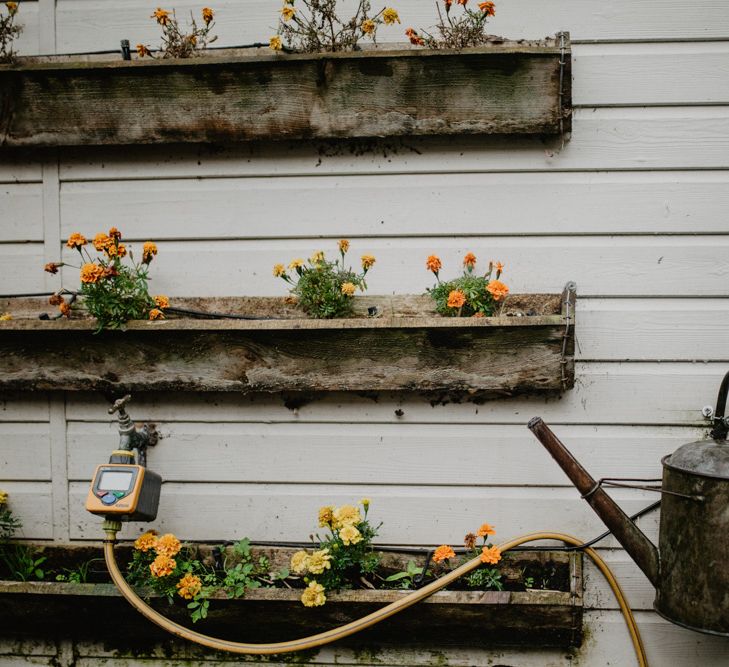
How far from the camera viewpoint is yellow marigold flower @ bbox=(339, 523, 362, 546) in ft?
6.31

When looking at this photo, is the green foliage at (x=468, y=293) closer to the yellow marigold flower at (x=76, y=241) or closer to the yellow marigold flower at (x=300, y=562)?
the yellow marigold flower at (x=300, y=562)

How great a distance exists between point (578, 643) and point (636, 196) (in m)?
1.46

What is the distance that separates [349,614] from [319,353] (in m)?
0.82

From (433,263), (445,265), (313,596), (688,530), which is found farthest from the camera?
(445,265)

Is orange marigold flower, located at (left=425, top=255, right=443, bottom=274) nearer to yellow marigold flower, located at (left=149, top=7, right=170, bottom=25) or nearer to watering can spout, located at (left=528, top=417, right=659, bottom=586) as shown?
watering can spout, located at (left=528, top=417, right=659, bottom=586)

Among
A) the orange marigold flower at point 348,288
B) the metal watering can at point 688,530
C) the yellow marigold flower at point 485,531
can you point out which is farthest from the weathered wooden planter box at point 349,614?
the orange marigold flower at point 348,288

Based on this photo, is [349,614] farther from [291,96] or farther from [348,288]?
[291,96]

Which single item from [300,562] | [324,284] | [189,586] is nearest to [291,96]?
[324,284]

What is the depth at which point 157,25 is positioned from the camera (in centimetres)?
218

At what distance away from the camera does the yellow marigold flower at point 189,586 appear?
6.31 ft

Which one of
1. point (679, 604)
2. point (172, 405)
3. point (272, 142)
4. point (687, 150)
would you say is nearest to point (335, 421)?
point (172, 405)

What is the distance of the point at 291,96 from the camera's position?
2.04 metres

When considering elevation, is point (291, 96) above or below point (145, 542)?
above

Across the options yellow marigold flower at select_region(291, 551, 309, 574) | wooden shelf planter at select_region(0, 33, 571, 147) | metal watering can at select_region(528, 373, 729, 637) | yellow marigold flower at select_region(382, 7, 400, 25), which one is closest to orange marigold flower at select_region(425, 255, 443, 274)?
wooden shelf planter at select_region(0, 33, 571, 147)
